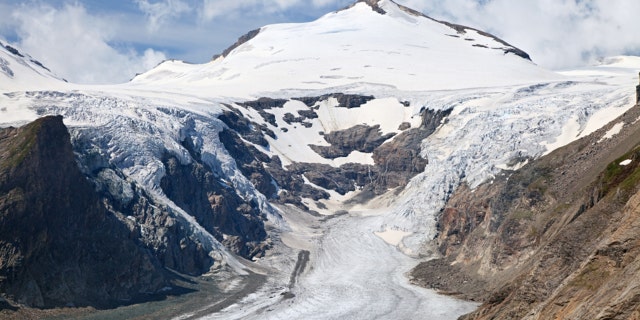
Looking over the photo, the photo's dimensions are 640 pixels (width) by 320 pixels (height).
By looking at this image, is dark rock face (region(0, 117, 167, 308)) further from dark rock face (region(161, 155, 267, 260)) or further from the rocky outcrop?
the rocky outcrop

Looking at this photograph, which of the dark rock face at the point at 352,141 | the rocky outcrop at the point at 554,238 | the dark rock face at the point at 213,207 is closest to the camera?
the rocky outcrop at the point at 554,238

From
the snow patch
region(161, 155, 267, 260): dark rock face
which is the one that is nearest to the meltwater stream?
region(161, 155, 267, 260): dark rock face

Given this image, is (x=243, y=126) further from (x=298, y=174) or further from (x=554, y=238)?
(x=554, y=238)

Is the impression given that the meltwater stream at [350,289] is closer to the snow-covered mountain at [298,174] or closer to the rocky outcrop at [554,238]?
the snow-covered mountain at [298,174]

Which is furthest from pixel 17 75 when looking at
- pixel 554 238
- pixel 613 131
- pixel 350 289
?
pixel 554 238

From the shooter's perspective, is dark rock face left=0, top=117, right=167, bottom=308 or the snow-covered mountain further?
the snow-covered mountain

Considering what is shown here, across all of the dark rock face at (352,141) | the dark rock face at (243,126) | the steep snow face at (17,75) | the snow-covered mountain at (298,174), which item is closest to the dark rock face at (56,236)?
the snow-covered mountain at (298,174)
